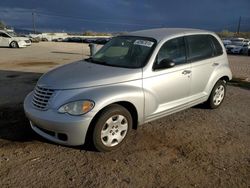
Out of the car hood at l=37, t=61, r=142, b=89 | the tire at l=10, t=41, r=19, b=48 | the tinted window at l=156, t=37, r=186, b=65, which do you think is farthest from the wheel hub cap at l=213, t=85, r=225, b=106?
the tire at l=10, t=41, r=19, b=48

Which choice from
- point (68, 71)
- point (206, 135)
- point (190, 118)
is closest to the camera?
point (68, 71)

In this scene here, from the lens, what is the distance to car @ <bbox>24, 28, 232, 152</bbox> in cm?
375

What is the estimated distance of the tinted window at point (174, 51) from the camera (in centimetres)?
468

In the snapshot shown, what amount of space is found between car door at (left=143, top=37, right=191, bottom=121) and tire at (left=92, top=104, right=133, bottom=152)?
18.0 inches

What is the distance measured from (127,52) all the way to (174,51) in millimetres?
Answer: 835

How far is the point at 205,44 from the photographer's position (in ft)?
Answer: 18.5

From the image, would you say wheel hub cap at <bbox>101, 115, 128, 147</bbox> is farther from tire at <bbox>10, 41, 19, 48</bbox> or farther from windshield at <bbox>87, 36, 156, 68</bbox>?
tire at <bbox>10, 41, 19, 48</bbox>

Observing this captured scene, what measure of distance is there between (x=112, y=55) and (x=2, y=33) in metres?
25.1

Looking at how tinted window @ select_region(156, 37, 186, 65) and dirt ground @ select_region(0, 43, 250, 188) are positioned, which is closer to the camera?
dirt ground @ select_region(0, 43, 250, 188)

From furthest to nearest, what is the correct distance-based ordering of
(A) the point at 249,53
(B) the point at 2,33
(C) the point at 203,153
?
(A) the point at 249,53 → (B) the point at 2,33 → (C) the point at 203,153

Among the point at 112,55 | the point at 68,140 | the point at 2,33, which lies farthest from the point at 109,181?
the point at 2,33

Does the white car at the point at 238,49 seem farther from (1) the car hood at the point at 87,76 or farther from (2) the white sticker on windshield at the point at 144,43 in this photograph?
(1) the car hood at the point at 87,76

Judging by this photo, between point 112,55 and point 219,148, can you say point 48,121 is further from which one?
point 219,148

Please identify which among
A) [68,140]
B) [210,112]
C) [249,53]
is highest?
[68,140]
